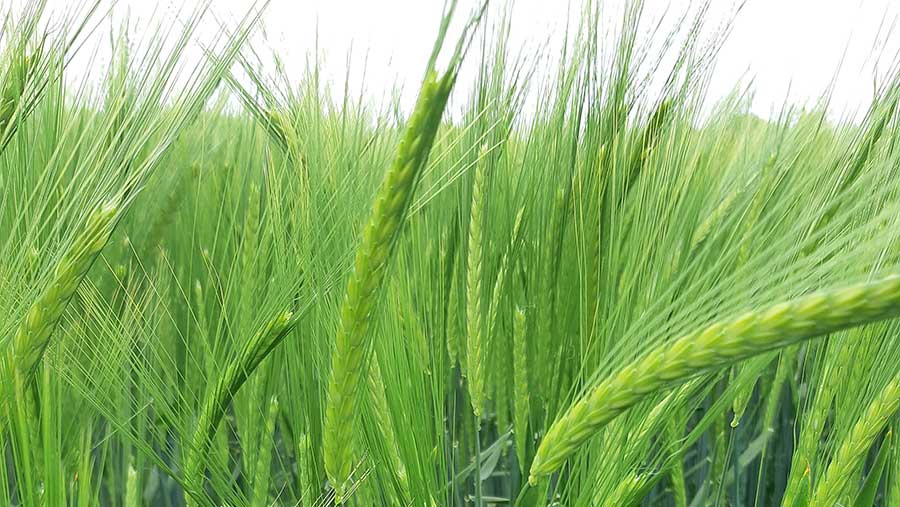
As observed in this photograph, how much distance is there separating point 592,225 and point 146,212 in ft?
2.02

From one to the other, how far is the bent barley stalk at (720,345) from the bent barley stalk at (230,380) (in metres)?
0.27

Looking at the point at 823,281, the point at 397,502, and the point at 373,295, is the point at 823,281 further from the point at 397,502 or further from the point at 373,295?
the point at 397,502

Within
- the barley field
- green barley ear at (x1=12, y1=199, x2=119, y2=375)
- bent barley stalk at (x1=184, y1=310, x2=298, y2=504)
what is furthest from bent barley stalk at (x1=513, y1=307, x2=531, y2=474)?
green barley ear at (x1=12, y1=199, x2=119, y2=375)

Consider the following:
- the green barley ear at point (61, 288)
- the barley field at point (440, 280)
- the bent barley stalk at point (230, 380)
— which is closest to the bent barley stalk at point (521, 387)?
the barley field at point (440, 280)

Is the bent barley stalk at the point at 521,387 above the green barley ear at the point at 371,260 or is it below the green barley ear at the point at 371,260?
below

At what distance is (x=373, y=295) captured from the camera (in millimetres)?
574

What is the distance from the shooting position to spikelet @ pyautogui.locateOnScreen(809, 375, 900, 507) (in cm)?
72

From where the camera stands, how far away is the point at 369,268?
55 cm

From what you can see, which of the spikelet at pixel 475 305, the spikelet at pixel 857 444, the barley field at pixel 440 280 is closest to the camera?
the barley field at pixel 440 280

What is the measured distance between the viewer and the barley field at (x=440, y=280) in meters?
0.59

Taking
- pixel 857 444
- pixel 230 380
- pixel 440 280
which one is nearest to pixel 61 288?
pixel 230 380

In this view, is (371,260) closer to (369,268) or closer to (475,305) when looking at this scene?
(369,268)

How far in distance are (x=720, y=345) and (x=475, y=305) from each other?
1.52 feet

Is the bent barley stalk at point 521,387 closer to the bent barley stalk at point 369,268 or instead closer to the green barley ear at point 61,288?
the bent barley stalk at point 369,268
